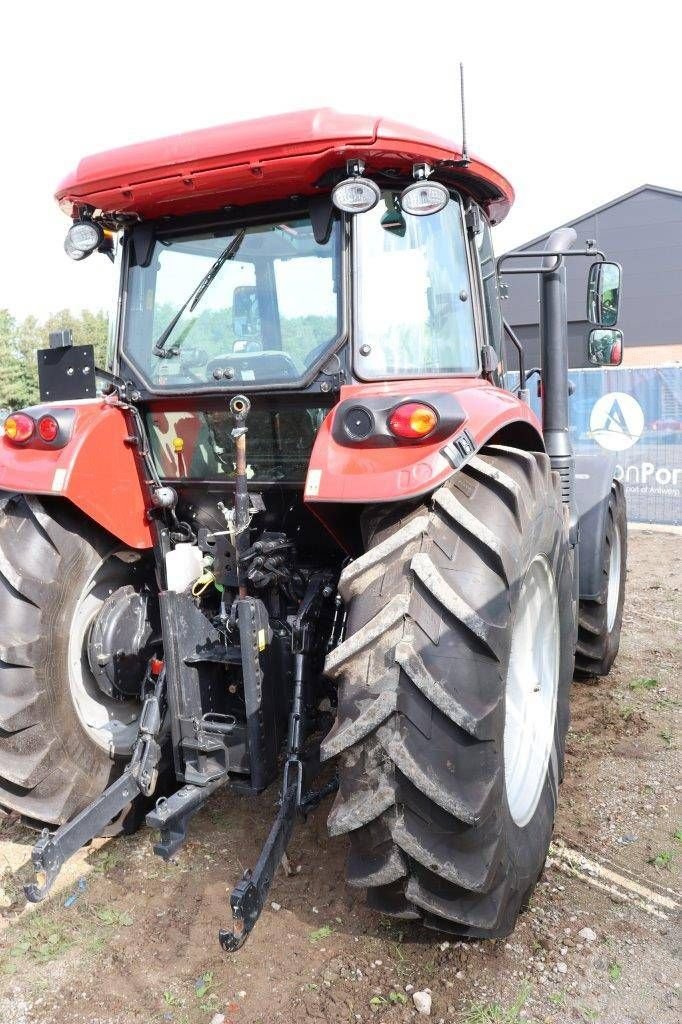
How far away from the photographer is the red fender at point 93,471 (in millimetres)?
2725

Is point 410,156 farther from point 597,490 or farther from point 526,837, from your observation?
point 597,490

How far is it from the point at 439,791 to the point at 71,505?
1768 millimetres

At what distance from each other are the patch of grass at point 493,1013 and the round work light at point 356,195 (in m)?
2.44

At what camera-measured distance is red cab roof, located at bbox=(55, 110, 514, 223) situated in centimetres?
237

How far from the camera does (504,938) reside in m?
2.44

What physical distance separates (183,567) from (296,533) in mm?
451

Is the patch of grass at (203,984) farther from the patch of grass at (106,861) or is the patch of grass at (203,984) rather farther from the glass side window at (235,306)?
the glass side window at (235,306)

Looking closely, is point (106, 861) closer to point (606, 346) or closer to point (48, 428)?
point (48, 428)

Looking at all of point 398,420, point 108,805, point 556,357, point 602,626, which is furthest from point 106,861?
point 556,357

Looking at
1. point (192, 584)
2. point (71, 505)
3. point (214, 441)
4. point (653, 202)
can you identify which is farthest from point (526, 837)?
point (653, 202)

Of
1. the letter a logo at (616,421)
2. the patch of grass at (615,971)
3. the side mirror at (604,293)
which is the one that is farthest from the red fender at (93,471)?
the letter a logo at (616,421)

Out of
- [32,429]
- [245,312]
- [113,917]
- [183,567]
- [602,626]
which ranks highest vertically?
[245,312]

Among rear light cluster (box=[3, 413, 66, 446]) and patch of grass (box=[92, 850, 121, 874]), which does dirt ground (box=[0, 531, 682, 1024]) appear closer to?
patch of grass (box=[92, 850, 121, 874])

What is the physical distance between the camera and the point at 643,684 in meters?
4.61
